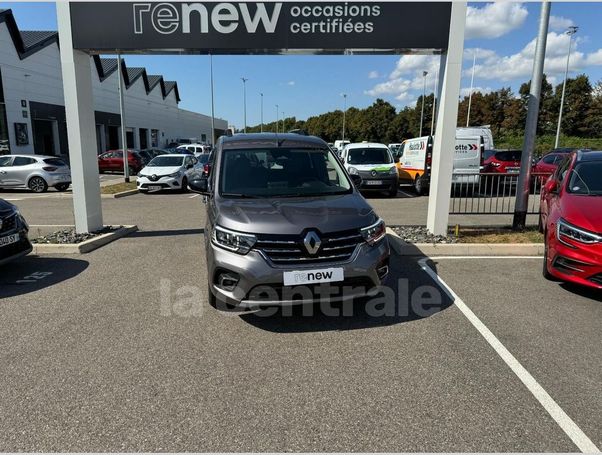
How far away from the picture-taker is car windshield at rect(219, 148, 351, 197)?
4906 mm

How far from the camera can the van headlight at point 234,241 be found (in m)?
3.88

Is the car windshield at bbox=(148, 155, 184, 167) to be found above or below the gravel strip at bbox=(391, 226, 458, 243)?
above

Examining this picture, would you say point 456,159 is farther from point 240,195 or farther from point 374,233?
point 240,195

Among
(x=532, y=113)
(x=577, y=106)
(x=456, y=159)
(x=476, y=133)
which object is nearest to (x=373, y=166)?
(x=456, y=159)

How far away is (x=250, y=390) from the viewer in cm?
317

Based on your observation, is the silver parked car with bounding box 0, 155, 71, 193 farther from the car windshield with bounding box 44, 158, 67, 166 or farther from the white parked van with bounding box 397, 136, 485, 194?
the white parked van with bounding box 397, 136, 485, 194

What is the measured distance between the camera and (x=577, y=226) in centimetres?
489

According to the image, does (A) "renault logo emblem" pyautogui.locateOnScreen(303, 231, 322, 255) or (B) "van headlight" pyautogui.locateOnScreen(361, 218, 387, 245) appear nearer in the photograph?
(A) "renault logo emblem" pyautogui.locateOnScreen(303, 231, 322, 255)

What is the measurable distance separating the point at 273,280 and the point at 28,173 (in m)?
17.0

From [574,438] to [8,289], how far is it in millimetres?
6068

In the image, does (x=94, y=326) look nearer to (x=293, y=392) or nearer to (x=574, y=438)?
(x=293, y=392)

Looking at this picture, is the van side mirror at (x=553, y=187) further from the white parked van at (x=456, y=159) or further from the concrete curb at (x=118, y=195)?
the concrete curb at (x=118, y=195)

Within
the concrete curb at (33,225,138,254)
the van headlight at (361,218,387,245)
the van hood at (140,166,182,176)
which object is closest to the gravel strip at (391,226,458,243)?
the van headlight at (361,218,387,245)

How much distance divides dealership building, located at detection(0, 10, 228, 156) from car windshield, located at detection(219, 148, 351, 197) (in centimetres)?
2710
